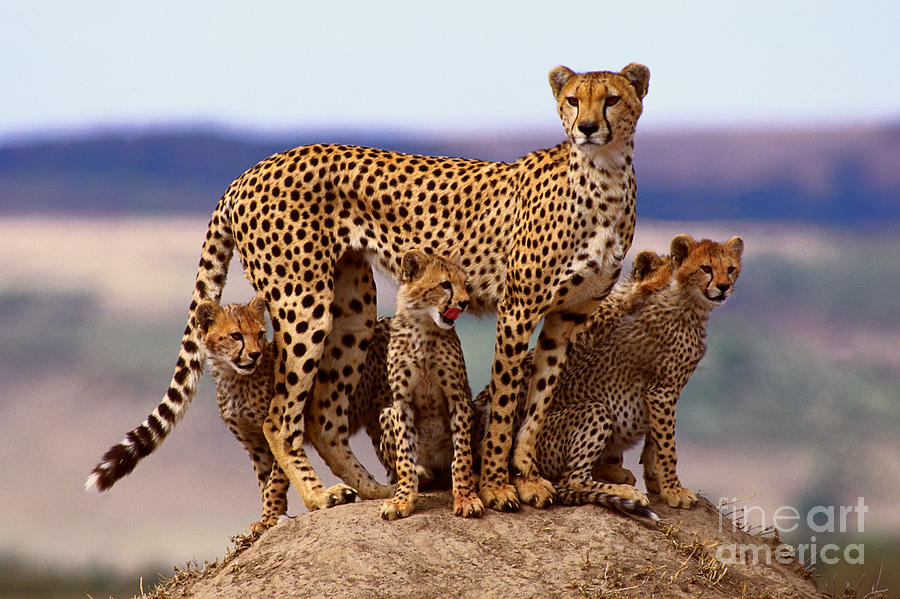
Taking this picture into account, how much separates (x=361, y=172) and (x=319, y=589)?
240cm

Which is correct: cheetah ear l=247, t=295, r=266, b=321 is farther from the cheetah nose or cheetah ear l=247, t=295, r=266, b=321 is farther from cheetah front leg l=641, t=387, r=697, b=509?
cheetah front leg l=641, t=387, r=697, b=509

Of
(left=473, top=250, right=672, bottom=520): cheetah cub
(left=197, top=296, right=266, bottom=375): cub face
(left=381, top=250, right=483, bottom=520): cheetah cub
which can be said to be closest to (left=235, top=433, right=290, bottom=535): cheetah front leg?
(left=197, top=296, right=266, bottom=375): cub face

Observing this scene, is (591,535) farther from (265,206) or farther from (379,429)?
(265,206)

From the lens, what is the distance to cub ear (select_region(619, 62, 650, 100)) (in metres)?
5.99

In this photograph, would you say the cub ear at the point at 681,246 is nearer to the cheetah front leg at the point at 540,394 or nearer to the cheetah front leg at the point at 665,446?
the cheetah front leg at the point at 540,394

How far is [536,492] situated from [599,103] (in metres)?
2.02

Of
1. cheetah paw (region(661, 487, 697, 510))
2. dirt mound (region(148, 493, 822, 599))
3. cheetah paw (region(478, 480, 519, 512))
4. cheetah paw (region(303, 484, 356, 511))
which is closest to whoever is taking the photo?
dirt mound (region(148, 493, 822, 599))

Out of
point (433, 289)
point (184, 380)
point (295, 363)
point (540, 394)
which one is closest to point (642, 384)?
point (540, 394)

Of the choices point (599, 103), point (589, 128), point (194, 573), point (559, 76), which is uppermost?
point (559, 76)

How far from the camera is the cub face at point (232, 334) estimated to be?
6.30 meters

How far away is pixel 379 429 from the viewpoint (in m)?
6.82

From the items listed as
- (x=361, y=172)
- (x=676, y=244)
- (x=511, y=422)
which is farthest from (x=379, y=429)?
(x=676, y=244)

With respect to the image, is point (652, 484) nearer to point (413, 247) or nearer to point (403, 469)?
point (403, 469)

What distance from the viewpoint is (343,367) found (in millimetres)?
6828
